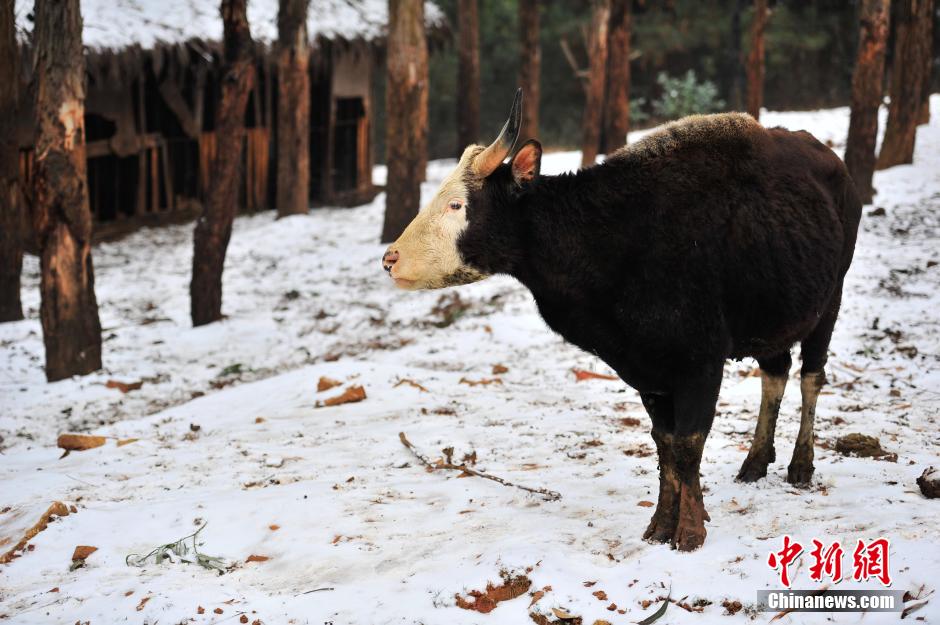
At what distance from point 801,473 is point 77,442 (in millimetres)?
4829

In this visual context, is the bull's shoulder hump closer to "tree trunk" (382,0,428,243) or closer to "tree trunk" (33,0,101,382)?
"tree trunk" (33,0,101,382)

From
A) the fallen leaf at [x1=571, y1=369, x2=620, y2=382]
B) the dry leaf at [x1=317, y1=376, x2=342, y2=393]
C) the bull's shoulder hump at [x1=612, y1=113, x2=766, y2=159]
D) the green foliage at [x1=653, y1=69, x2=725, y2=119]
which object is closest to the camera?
the bull's shoulder hump at [x1=612, y1=113, x2=766, y2=159]

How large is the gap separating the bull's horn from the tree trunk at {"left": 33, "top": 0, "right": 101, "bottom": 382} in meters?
5.04

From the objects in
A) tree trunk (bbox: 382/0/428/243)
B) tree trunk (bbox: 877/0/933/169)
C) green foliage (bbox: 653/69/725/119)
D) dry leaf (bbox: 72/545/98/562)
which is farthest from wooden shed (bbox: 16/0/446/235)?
dry leaf (bbox: 72/545/98/562)

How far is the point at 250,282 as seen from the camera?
42.4 feet

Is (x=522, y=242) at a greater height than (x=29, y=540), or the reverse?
(x=522, y=242)

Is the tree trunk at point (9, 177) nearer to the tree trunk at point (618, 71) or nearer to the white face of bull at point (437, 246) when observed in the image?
the white face of bull at point (437, 246)

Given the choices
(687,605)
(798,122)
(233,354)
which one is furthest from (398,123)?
(687,605)

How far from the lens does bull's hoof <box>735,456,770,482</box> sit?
5.28m

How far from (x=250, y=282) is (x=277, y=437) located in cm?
656

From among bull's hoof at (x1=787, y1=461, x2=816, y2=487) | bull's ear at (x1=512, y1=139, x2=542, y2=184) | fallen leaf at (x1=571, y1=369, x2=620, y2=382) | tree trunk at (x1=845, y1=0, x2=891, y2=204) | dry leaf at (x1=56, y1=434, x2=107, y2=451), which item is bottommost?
dry leaf at (x1=56, y1=434, x2=107, y2=451)

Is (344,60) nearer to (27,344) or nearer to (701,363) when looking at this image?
(27,344)

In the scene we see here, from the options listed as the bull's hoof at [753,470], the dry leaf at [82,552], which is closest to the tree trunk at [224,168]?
the dry leaf at [82,552]

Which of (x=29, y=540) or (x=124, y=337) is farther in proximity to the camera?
(x=124, y=337)
